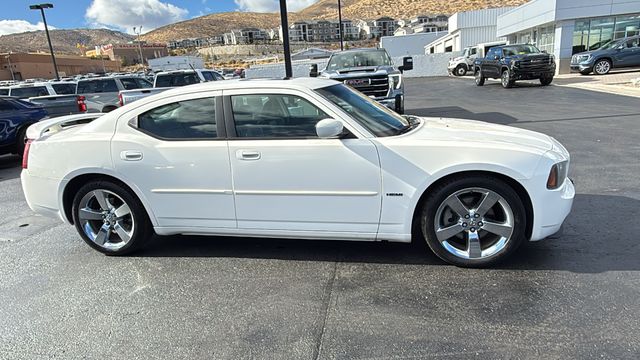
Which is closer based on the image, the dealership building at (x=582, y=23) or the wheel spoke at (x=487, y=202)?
the wheel spoke at (x=487, y=202)

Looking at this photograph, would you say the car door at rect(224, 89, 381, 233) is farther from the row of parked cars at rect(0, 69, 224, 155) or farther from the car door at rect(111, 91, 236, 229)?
the row of parked cars at rect(0, 69, 224, 155)

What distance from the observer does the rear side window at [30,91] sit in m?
14.9

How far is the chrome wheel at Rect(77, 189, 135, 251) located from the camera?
4.02m

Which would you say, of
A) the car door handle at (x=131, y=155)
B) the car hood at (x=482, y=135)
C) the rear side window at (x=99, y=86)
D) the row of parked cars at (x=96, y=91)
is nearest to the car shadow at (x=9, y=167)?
the row of parked cars at (x=96, y=91)

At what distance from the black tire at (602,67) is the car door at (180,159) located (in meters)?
22.4

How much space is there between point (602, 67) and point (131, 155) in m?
23.2

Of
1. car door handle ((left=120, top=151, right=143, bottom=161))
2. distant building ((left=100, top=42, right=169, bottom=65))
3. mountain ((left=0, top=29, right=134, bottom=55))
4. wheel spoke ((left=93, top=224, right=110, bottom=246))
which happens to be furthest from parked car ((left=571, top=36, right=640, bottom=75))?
mountain ((left=0, top=29, right=134, bottom=55))

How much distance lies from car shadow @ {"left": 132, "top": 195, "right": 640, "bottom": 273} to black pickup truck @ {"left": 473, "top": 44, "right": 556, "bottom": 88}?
48.3 ft

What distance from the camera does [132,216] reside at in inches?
156

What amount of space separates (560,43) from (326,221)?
24937 mm

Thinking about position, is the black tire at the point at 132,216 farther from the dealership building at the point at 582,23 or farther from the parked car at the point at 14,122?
the dealership building at the point at 582,23

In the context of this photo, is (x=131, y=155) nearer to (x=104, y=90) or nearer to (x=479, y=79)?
(x=104, y=90)

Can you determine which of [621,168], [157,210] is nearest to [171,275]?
[157,210]

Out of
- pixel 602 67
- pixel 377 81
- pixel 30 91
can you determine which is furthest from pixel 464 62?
pixel 30 91
